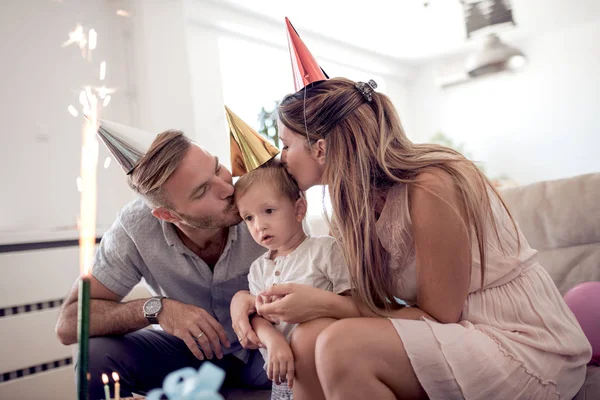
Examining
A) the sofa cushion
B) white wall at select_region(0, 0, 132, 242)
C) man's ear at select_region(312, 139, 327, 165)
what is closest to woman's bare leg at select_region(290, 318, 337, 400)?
man's ear at select_region(312, 139, 327, 165)

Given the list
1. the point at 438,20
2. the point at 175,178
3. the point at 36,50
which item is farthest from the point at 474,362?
the point at 438,20

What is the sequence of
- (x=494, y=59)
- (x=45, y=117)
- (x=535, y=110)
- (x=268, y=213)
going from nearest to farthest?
(x=268, y=213) < (x=45, y=117) < (x=494, y=59) < (x=535, y=110)

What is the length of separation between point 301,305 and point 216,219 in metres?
0.46

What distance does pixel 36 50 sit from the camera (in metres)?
3.23

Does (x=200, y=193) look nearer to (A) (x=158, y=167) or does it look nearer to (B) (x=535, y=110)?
(A) (x=158, y=167)

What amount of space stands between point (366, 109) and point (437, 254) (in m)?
0.39

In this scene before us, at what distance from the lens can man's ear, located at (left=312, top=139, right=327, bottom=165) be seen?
1.33 meters

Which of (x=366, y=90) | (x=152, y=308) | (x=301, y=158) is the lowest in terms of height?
(x=152, y=308)

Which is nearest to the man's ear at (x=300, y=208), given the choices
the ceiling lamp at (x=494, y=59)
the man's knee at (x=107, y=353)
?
the man's knee at (x=107, y=353)

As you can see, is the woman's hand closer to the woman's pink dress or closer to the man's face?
the woman's pink dress

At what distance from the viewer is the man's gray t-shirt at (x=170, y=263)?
1639 millimetres

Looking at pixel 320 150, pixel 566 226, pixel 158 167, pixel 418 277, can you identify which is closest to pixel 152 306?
pixel 158 167

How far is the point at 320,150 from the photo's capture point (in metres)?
1.35

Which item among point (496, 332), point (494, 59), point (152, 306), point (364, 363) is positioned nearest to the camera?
point (364, 363)
